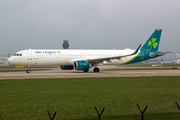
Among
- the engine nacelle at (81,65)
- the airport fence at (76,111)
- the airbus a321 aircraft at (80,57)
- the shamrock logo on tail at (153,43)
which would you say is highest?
the shamrock logo on tail at (153,43)

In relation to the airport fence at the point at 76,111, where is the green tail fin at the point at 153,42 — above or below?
above

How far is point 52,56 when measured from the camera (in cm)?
3762

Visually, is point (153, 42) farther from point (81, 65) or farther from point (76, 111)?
point (76, 111)

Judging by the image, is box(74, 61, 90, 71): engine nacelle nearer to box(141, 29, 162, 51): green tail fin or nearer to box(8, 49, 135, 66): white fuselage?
box(8, 49, 135, 66): white fuselage

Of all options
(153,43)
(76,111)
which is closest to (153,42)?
(153,43)

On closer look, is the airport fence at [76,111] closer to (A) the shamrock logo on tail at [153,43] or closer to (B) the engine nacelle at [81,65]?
(B) the engine nacelle at [81,65]

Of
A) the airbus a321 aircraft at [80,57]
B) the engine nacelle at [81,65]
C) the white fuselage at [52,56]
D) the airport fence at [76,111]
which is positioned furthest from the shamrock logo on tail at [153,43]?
the airport fence at [76,111]

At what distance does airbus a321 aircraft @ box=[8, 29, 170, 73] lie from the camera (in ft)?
120

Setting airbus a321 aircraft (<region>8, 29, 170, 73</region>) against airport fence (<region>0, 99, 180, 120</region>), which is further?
airbus a321 aircraft (<region>8, 29, 170, 73</region>)

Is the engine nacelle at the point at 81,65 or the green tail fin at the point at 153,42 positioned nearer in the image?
the engine nacelle at the point at 81,65

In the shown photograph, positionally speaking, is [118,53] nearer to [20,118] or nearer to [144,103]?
[144,103]

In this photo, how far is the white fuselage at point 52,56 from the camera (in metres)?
36.6

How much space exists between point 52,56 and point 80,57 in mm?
5266

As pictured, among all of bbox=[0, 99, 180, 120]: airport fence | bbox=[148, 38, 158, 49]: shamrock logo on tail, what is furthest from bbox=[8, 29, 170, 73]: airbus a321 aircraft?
bbox=[0, 99, 180, 120]: airport fence
